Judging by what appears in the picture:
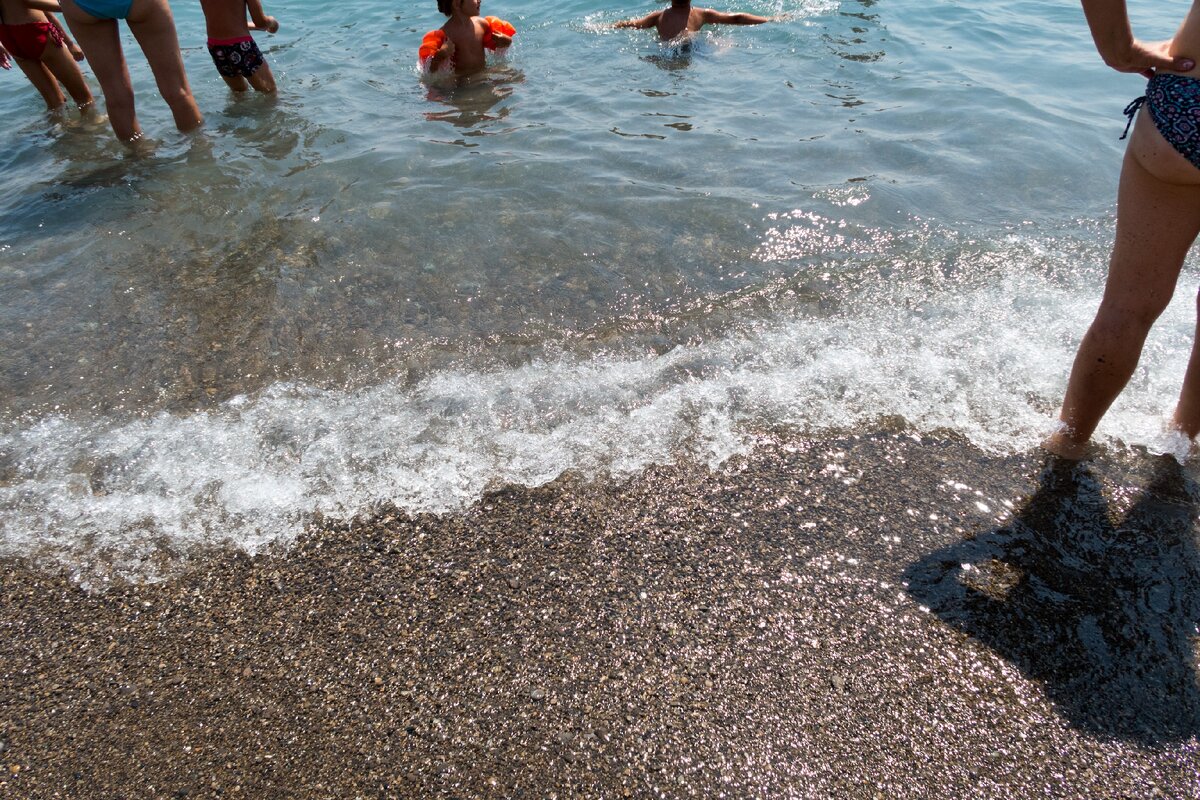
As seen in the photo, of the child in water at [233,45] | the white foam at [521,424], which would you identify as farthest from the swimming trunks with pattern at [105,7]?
the white foam at [521,424]

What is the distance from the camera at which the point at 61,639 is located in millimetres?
2162

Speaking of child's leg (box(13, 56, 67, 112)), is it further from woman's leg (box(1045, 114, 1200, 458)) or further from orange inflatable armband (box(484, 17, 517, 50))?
woman's leg (box(1045, 114, 1200, 458))

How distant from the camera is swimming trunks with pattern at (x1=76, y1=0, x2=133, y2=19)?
16.5ft

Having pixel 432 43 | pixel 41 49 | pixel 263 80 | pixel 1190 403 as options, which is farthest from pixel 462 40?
pixel 1190 403

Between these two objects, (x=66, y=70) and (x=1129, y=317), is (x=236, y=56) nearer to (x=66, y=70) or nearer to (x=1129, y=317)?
(x=66, y=70)

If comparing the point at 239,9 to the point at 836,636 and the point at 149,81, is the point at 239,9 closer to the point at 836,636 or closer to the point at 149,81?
the point at 149,81

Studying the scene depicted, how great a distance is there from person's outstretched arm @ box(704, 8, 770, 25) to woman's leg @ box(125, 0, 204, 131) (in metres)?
6.12

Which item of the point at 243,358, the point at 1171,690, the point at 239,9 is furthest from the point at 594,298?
the point at 239,9

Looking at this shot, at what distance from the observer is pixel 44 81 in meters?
6.61

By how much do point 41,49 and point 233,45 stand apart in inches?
62.4

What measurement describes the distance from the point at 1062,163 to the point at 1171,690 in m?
4.85

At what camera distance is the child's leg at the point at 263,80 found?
6.95 m

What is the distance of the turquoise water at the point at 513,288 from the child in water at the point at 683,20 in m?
1.94

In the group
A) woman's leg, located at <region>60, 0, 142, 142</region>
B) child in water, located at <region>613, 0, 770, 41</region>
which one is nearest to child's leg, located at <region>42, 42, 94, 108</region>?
woman's leg, located at <region>60, 0, 142, 142</region>
